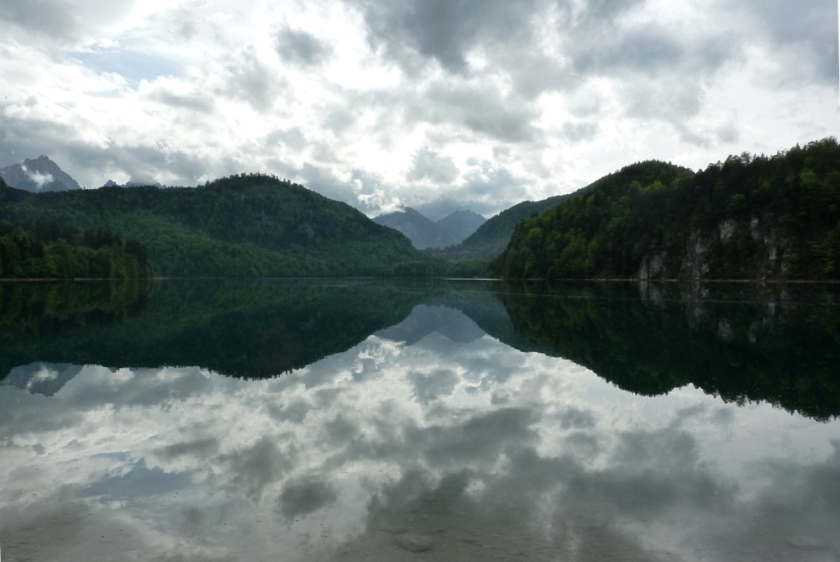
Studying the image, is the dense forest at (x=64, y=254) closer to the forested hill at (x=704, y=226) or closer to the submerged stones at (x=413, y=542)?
the forested hill at (x=704, y=226)

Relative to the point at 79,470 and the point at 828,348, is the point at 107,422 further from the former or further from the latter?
the point at 828,348

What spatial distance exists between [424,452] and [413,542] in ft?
14.8

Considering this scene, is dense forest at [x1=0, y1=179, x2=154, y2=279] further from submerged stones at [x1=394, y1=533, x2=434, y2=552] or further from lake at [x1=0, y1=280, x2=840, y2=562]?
submerged stones at [x1=394, y1=533, x2=434, y2=552]

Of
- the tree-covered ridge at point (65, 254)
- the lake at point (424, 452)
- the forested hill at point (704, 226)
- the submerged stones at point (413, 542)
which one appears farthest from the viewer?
the tree-covered ridge at point (65, 254)

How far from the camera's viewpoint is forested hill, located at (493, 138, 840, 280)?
103 m

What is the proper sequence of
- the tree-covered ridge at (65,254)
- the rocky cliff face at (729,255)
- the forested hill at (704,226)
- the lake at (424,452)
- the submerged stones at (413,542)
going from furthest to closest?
1. the tree-covered ridge at (65,254)
2. the rocky cliff face at (729,255)
3. the forested hill at (704,226)
4. the lake at (424,452)
5. the submerged stones at (413,542)


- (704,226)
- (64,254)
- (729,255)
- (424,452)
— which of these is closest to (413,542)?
(424,452)

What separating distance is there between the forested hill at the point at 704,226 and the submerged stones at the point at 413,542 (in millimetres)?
107710

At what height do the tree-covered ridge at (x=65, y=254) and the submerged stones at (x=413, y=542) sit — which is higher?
the tree-covered ridge at (x=65, y=254)

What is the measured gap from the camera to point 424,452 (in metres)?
13.5

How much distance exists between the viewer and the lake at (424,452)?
30.0ft

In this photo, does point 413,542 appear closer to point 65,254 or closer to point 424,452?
point 424,452

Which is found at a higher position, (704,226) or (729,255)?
(704,226)

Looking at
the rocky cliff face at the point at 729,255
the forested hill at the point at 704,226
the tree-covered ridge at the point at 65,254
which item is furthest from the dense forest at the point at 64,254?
the rocky cliff face at the point at 729,255
